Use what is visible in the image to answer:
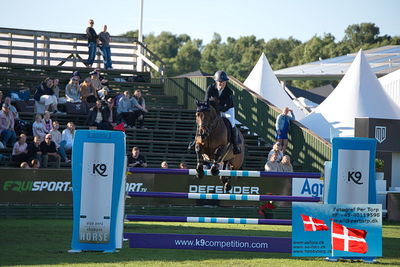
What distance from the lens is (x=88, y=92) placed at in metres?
25.2

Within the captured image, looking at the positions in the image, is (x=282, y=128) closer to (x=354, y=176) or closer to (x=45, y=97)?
(x=45, y=97)

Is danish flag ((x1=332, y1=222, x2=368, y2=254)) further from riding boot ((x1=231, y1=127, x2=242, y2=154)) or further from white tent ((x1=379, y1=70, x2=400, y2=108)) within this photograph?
white tent ((x1=379, y1=70, x2=400, y2=108))

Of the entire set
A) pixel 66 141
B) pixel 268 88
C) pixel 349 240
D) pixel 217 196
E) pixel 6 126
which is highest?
pixel 268 88

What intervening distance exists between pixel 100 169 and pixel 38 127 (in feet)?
33.7

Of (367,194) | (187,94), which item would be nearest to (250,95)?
(187,94)

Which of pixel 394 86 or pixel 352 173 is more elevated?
pixel 394 86

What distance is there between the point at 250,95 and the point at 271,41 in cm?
10305

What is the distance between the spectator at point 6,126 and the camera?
2180 centimetres

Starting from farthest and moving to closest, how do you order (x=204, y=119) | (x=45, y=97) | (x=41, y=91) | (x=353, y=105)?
1. (x=353, y=105)
2. (x=41, y=91)
3. (x=45, y=97)
4. (x=204, y=119)

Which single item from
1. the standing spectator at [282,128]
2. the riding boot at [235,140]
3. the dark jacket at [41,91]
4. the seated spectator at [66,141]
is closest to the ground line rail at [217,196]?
the riding boot at [235,140]

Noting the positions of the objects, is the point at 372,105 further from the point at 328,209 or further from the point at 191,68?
the point at 191,68

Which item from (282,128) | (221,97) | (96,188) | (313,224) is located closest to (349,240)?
(313,224)

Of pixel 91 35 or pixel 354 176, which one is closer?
pixel 354 176

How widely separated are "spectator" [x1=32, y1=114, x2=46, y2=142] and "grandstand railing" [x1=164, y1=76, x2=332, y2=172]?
6.64m
